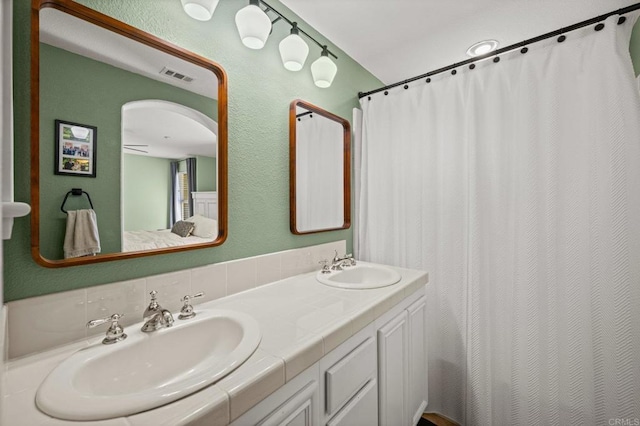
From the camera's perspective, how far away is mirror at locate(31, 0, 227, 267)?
2.52 feet

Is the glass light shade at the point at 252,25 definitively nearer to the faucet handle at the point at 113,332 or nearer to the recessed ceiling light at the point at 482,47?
the faucet handle at the point at 113,332

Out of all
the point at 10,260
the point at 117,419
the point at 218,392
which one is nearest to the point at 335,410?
the point at 218,392

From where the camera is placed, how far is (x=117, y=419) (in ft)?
1.67

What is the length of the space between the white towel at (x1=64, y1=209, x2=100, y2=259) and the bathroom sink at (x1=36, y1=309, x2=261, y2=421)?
28cm

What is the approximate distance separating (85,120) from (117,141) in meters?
0.09

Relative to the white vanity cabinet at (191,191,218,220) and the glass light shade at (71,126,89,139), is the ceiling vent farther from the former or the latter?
the white vanity cabinet at (191,191,218,220)

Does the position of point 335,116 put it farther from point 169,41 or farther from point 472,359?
point 472,359

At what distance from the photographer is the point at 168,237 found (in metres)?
1.01

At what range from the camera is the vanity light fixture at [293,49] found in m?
1.31

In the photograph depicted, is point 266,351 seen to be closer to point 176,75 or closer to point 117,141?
point 117,141

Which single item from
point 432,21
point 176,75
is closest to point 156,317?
point 176,75

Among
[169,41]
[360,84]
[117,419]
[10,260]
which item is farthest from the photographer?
[360,84]

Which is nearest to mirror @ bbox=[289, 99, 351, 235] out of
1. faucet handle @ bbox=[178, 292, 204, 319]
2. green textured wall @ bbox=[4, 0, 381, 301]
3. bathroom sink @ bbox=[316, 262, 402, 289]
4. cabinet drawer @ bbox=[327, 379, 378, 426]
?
green textured wall @ bbox=[4, 0, 381, 301]

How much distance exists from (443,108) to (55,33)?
5.96 ft
